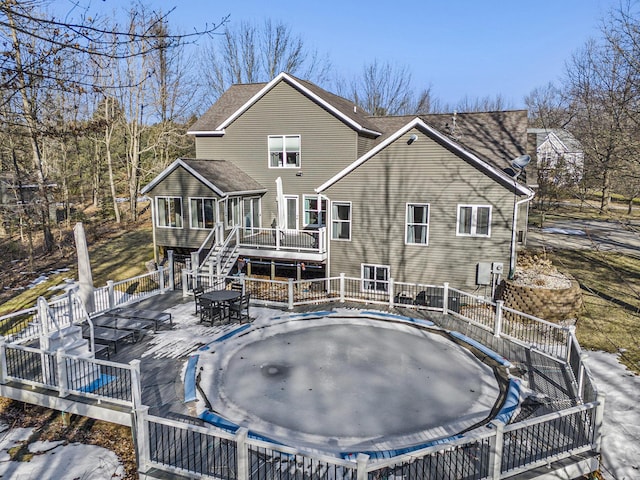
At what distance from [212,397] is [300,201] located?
14.3 metres

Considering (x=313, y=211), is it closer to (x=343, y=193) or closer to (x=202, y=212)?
(x=343, y=193)

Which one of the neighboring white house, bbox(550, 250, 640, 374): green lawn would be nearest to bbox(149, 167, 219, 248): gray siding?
the neighboring white house

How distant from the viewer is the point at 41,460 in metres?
8.02

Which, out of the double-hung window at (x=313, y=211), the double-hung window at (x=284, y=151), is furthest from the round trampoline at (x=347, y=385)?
the double-hung window at (x=284, y=151)

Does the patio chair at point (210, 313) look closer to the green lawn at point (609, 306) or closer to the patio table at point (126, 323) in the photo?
the patio table at point (126, 323)

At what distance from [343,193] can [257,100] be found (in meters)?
7.43

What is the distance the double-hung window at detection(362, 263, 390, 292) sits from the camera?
18953mm

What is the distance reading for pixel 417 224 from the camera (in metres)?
18.1

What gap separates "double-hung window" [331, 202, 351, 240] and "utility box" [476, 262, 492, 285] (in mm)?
5621

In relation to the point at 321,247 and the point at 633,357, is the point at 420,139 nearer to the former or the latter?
the point at 321,247

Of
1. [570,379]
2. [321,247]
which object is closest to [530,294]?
[570,379]

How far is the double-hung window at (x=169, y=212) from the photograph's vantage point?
67.5 ft

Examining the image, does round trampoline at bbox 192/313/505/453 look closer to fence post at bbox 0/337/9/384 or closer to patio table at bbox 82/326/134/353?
patio table at bbox 82/326/134/353

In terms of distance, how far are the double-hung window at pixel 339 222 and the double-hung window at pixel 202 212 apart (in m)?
5.47
